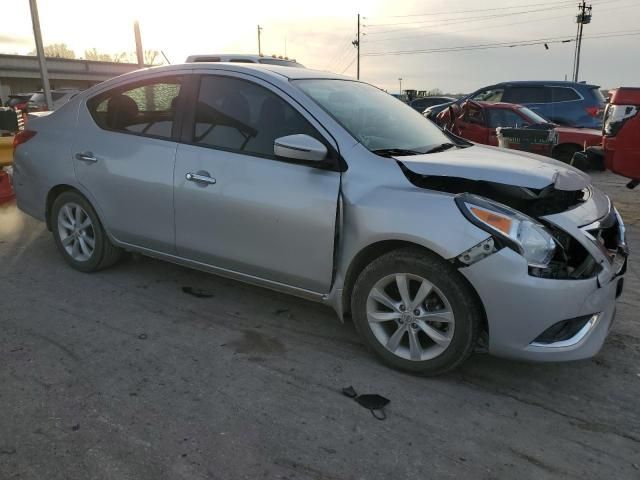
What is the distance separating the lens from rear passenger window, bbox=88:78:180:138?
157 inches

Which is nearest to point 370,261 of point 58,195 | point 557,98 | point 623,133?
point 58,195

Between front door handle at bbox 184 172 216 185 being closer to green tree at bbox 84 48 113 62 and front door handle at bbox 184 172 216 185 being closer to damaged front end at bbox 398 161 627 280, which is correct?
damaged front end at bbox 398 161 627 280

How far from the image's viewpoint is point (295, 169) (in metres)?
3.32

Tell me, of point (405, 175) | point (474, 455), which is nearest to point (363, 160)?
point (405, 175)

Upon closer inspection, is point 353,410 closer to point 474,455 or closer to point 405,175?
point 474,455

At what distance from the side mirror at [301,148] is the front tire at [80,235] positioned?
2093mm

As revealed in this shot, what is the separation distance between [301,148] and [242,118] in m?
0.74

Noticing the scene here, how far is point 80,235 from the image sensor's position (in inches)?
182

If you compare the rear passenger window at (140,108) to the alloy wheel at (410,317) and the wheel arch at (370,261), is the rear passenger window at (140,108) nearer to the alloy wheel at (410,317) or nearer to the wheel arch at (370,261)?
the wheel arch at (370,261)

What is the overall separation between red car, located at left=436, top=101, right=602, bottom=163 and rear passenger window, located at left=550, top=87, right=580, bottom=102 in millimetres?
1510

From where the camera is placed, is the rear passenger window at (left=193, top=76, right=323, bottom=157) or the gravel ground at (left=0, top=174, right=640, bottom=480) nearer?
the gravel ground at (left=0, top=174, right=640, bottom=480)

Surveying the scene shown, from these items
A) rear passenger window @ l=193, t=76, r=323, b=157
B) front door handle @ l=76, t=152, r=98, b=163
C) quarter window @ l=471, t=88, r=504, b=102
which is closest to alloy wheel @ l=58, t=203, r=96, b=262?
front door handle @ l=76, t=152, r=98, b=163

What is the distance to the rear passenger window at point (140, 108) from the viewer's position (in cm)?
399

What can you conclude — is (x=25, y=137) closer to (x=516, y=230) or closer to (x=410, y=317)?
(x=410, y=317)
